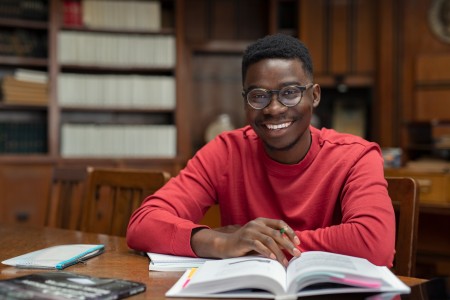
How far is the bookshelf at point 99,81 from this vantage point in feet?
14.4

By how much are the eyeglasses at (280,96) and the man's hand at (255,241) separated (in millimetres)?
350

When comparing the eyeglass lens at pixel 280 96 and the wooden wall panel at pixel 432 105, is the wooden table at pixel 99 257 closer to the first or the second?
the eyeglass lens at pixel 280 96

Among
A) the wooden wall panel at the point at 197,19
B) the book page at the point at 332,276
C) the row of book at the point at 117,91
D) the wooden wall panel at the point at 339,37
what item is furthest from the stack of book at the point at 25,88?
the book page at the point at 332,276

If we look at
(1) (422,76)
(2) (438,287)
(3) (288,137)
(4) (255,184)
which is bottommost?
(2) (438,287)

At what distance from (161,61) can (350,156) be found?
330 centimetres

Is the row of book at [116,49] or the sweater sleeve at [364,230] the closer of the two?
the sweater sleeve at [364,230]

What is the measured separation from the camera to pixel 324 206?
1480 millimetres

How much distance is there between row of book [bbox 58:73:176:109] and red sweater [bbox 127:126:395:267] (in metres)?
2.95

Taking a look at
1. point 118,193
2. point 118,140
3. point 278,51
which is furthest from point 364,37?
point 278,51

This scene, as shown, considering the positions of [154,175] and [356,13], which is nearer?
[154,175]

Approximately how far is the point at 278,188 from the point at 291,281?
22.6 inches

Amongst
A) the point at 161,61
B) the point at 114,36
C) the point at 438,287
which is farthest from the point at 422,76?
the point at 438,287

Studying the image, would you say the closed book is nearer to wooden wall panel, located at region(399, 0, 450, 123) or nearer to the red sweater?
the red sweater

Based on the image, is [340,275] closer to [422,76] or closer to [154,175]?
[154,175]
